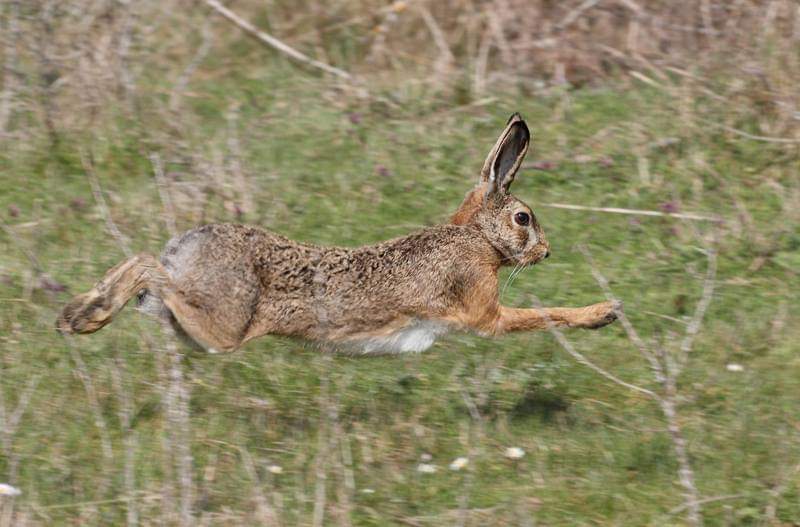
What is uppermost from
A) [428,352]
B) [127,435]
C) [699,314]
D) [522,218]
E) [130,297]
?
[699,314]

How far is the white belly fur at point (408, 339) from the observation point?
5672 mm

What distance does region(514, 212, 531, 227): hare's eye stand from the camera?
20.3 ft

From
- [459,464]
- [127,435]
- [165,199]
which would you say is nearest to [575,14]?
[165,199]

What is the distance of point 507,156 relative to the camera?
6074mm

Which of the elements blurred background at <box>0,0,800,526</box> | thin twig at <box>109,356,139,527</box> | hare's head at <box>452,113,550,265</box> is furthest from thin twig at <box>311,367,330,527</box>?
hare's head at <box>452,113,550,265</box>

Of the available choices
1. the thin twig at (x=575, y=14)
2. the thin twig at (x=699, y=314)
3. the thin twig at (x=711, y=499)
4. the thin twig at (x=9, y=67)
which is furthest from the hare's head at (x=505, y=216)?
the thin twig at (x=575, y=14)

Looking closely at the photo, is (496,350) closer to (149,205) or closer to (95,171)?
(149,205)

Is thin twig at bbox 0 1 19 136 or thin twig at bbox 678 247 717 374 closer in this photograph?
thin twig at bbox 678 247 717 374

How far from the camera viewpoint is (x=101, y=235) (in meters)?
6.96

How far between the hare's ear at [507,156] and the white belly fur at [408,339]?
757mm

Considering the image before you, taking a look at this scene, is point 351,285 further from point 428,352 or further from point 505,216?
point 505,216

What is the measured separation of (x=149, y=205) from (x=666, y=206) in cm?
297

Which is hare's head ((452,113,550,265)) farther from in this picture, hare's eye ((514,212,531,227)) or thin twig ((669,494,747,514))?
thin twig ((669,494,747,514))

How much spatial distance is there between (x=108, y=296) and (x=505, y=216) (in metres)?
2.02
